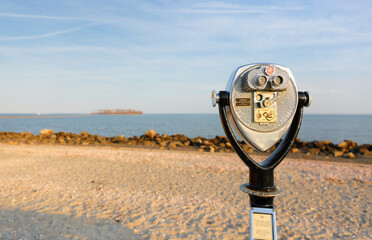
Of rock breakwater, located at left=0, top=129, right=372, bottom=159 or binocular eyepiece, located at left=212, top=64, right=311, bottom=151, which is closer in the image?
binocular eyepiece, located at left=212, top=64, right=311, bottom=151

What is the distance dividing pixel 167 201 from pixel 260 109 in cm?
347

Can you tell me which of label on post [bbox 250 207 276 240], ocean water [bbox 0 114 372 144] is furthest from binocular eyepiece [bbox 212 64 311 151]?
ocean water [bbox 0 114 372 144]

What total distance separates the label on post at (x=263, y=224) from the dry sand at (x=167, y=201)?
159 centimetres

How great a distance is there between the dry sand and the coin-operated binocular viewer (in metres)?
1.60

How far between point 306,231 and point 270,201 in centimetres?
203

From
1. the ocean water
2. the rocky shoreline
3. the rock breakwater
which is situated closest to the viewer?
the rocky shoreline

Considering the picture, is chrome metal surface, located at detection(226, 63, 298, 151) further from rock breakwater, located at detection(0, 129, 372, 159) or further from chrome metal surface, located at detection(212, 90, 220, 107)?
rock breakwater, located at detection(0, 129, 372, 159)

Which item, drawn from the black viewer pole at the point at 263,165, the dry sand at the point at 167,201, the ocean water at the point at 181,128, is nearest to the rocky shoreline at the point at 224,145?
the dry sand at the point at 167,201

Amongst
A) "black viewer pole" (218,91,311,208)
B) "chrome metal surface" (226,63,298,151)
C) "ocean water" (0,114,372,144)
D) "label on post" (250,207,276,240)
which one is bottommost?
"ocean water" (0,114,372,144)

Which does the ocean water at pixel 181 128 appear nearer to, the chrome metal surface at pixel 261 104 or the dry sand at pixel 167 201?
the dry sand at pixel 167 201

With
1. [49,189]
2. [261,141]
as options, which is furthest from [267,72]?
[49,189]

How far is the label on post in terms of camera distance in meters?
2.26

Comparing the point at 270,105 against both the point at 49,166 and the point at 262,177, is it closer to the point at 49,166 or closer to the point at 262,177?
the point at 262,177

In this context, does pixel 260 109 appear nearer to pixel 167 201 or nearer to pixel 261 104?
pixel 261 104
